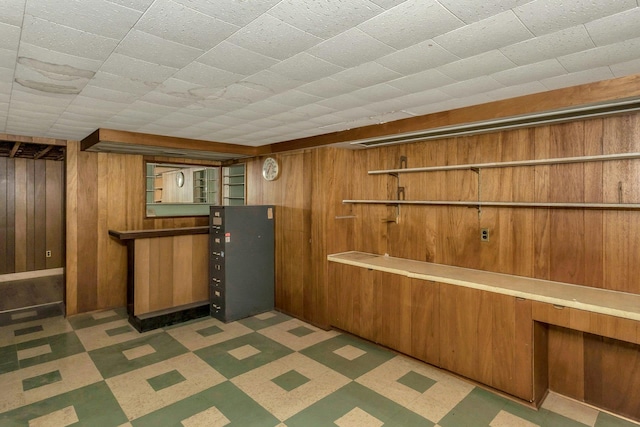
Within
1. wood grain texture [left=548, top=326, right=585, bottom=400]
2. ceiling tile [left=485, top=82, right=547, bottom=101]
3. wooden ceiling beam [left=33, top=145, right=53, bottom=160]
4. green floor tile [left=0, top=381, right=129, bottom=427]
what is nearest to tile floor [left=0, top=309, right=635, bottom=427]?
green floor tile [left=0, top=381, right=129, bottom=427]

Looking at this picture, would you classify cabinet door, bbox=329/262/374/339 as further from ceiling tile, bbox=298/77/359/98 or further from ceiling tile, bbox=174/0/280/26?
ceiling tile, bbox=174/0/280/26

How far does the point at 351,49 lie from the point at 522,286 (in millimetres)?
2340

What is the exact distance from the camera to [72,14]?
1483 millimetres

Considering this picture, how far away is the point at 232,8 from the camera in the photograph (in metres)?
1.45

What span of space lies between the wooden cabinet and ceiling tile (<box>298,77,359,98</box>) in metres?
1.98

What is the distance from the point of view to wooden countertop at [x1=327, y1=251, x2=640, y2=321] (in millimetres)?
2387

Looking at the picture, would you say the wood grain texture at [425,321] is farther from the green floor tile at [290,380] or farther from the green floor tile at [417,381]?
the green floor tile at [290,380]

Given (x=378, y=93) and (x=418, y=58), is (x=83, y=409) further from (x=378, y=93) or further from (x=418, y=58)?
(x=418, y=58)

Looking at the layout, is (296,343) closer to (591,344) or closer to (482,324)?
(482,324)

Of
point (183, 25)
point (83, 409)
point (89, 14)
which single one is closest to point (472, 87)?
point (183, 25)

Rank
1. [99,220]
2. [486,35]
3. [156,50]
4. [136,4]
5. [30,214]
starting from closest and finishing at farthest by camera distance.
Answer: [136,4]
[486,35]
[156,50]
[99,220]
[30,214]

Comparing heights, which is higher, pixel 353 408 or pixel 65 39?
pixel 65 39

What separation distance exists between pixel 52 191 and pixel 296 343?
649cm

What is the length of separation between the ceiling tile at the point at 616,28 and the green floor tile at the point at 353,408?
2591mm
